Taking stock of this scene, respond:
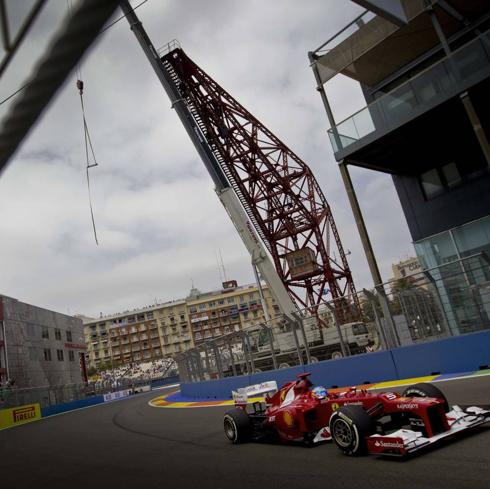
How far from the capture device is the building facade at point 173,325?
11294 centimetres

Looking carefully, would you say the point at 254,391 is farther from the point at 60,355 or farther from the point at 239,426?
the point at 60,355

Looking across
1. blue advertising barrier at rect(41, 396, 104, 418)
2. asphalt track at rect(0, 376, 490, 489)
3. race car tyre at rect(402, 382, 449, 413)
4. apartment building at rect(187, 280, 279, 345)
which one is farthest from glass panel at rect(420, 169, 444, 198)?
apartment building at rect(187, 280, 279, 345)

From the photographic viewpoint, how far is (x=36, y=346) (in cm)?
4459

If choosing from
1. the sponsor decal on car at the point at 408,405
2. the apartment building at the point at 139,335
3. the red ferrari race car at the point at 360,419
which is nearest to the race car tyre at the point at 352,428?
the red ferrari race car at the point at 360,419

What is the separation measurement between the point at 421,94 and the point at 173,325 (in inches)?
4162

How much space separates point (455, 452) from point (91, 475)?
473 centimetres

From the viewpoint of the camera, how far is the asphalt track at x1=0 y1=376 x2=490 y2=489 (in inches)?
161

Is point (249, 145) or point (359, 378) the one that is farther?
point (249, 145)

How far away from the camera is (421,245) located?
1738 centimetres

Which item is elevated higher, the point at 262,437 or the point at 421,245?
the point at 421,245

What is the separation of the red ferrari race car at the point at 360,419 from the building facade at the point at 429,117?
824 cm

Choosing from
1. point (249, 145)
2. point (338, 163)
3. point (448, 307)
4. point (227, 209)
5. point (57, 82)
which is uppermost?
point (249, 145)

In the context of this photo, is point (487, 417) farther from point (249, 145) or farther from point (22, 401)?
point (22, 401)

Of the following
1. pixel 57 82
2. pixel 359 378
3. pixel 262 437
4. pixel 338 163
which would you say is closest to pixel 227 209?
pixel 338 163
